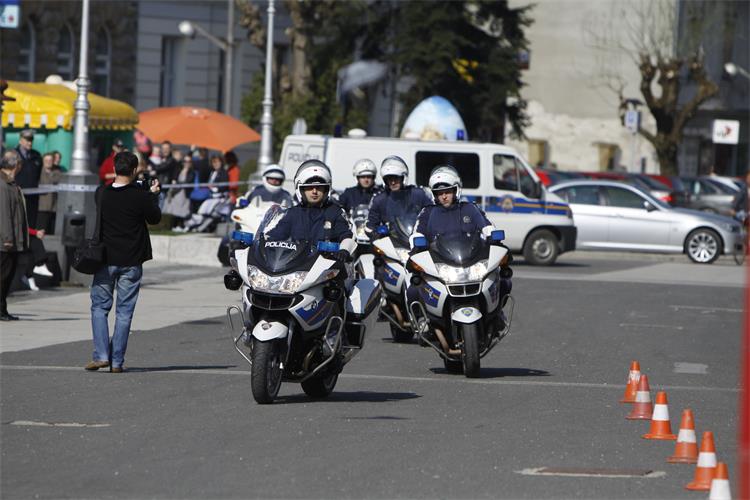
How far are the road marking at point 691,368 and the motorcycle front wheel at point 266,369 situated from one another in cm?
471

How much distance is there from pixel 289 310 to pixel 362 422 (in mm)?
1025

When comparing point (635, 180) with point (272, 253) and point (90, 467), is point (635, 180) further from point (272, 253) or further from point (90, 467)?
point (90, 467)

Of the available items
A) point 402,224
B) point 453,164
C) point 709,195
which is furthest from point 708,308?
point 709,195

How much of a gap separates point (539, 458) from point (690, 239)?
81.3 ft

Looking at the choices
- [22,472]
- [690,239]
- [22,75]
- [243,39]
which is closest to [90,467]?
[22,472]

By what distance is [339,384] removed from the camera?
12.8 m

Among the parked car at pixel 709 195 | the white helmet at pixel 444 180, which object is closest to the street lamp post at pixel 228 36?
the parked car at pixel 709 195

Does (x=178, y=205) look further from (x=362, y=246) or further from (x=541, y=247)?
(x=362, y=246)

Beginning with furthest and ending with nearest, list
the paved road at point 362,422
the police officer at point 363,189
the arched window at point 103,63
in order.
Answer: the arched window at point 103,63 → the police officer at point 363,189 → the paved road at point 362,422

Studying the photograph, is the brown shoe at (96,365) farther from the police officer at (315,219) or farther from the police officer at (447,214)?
the police officer at (447,214)

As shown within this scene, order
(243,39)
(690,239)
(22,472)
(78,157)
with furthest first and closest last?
1. (243,39)
2. (690,239)
3. (78,157)
4. (22,472)

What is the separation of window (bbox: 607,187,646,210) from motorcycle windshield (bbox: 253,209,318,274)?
22.0 meters

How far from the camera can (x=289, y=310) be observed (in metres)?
11.1

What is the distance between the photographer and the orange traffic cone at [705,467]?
8.16 metres
